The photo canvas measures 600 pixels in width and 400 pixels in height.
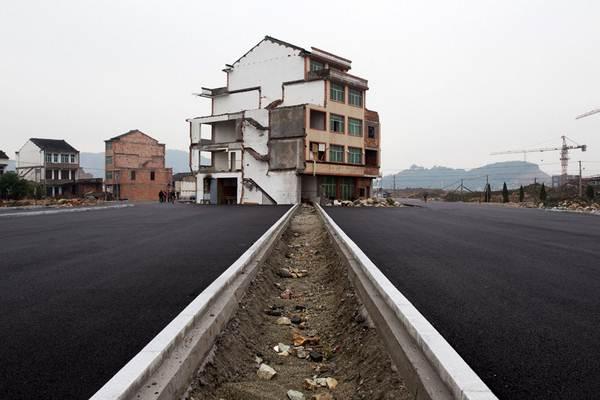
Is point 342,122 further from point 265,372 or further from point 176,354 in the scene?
point 176,354

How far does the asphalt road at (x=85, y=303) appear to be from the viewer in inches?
114

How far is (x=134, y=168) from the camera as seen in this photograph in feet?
251

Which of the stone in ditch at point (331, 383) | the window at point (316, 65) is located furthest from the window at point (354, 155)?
the stone in ditch at point (331, 383)

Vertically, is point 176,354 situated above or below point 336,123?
below

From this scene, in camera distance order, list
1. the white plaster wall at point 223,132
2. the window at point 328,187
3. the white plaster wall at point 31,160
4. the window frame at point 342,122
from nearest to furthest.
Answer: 1. the window frame at point 342,122
2. the window at point 328,187
3. the white plaster wall at point 223,132
4. the white plaster wall at point 31,160

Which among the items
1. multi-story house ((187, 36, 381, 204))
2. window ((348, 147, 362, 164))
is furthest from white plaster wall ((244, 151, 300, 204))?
window ((348, 147, 362, 164))

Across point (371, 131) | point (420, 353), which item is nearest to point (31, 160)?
point (371, 131)

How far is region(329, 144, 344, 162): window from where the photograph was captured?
155ft

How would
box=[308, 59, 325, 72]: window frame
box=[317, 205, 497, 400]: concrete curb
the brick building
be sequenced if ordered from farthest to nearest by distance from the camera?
the brick building → box=[308, 59, 325, 72]: window frame → box=[317, 205, 497, 400]: concrete curb

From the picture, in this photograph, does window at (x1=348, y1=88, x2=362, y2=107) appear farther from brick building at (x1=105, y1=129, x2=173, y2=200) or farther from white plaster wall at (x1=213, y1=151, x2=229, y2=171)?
brick building at (x1=105, y1=129, x2=173, y2=200)

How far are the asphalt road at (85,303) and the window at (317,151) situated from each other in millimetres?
35740

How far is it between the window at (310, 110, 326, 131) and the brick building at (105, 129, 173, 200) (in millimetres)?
39824

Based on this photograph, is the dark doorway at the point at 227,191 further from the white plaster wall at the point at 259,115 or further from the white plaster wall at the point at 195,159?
the white plaster wall at the point at 259,115

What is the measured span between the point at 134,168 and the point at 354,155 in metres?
44.1
